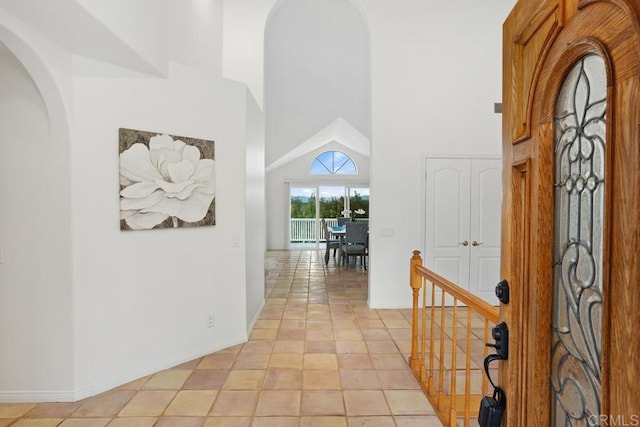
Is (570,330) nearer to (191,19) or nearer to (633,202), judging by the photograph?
(633,202)

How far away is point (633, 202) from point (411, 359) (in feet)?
8.66

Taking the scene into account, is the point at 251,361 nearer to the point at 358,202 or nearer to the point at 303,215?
the point at 303,215

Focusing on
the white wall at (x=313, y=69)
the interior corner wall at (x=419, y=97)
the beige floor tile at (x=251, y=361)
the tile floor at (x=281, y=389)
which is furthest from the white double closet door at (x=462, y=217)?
the beige floor tile at (x=251, y=361)

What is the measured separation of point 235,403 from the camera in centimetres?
244

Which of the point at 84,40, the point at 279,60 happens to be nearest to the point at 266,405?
the point at 84,40

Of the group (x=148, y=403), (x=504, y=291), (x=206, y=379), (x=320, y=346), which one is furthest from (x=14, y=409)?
(x=504, y=291)

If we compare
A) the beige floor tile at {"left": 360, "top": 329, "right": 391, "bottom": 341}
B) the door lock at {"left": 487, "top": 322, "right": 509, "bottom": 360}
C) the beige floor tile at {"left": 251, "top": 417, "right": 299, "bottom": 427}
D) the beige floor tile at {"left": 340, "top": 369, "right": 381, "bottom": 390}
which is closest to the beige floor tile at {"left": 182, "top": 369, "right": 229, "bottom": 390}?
the beige floor tile at {"left": 251, "top": 417, "right": 299, "bottom": 427}

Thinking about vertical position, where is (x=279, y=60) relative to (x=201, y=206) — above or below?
above

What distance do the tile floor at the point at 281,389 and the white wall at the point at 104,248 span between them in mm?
187

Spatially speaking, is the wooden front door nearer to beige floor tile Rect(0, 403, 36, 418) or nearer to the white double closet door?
beige floor tile Rect(0, 403, 36, 418)

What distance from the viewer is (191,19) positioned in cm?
320

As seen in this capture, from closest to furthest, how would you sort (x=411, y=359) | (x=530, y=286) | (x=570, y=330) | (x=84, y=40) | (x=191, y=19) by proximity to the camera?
1. (x=570, y=330)
2. (x=530, y=286)
3. (x=84, y=40)
4. (x=411, y=359)
5. (x=191, y=19)

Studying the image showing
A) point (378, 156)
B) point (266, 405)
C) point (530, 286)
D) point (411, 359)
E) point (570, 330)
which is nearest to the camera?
point (570, 330)

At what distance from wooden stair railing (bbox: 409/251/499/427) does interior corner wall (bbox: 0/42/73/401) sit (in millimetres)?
2486
